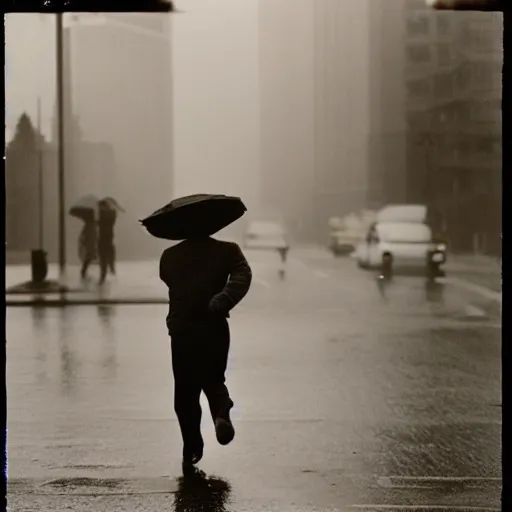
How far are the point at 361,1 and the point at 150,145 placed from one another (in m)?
7.55

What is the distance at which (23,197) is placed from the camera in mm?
23359

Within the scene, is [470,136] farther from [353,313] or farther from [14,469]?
[14,469]

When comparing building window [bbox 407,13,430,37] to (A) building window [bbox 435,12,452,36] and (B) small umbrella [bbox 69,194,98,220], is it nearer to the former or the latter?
(A) building window [bbox 435,12,452,36]

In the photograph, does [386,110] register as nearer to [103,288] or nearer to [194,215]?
[103,288]

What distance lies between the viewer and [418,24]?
3516cm

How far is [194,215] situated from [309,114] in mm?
19767

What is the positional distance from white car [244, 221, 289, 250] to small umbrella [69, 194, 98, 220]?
341 cm

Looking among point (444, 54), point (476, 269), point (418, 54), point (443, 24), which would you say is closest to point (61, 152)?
point (476, 269)

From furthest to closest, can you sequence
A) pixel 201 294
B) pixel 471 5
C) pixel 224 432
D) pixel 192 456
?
pixel 192 456
pixel 201 294
pixel 224 432
pixel 471 5

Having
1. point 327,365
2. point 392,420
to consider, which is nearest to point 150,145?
point 327,365

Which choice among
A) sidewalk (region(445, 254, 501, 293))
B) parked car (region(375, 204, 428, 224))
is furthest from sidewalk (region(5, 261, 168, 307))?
sidewalk (region(445, 254, 501, 293))

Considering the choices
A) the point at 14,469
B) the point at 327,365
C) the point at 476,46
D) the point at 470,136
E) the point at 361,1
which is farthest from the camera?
the point at 476,46

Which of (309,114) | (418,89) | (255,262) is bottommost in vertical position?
(255,262)

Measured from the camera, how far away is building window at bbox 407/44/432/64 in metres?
33.5
